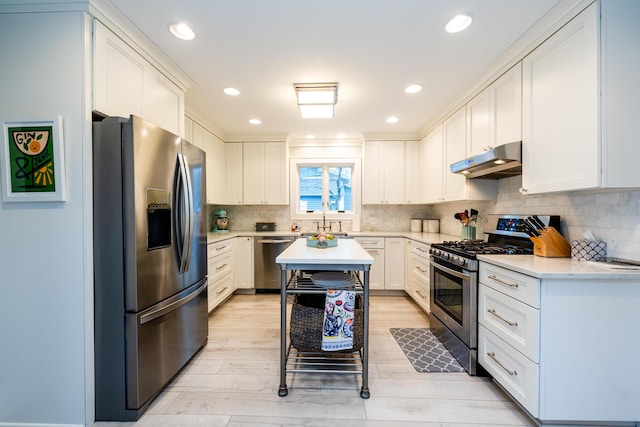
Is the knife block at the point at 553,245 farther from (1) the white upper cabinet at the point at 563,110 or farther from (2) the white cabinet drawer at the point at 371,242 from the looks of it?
(2) the white cabinet drawer at the point at 371,242

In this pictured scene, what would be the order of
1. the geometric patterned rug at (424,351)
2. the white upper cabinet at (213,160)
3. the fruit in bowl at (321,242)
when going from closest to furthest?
the geometric patterned rug at (424,351), the fruit in bowl at (321,242), the white upper cabinet at (213,160)

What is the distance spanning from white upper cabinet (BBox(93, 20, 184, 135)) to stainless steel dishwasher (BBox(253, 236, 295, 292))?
2102 mm

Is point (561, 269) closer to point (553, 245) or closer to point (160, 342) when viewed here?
point (553, 245)

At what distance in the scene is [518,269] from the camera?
1601 mm

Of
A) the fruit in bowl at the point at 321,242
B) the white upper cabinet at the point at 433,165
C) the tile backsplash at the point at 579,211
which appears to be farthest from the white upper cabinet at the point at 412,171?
the fruit in bowl at the point at 321,242

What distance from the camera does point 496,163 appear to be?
7.42 feet

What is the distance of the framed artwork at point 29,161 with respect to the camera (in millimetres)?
1489

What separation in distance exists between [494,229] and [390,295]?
1900 millimetres

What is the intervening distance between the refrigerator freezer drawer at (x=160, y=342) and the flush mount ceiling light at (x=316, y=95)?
6.63ft

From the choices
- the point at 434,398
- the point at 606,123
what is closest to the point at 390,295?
the point at 434,398

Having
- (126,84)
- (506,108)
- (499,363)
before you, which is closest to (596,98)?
(506,108)

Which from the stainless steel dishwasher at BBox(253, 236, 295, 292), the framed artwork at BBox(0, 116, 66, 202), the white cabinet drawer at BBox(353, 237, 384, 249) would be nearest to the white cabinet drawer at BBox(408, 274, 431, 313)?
the white cabinet drawer at BBox(353, 237, 384, 249)

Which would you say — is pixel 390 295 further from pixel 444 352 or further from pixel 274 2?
pixel 274 2

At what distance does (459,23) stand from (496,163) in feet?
3.73
